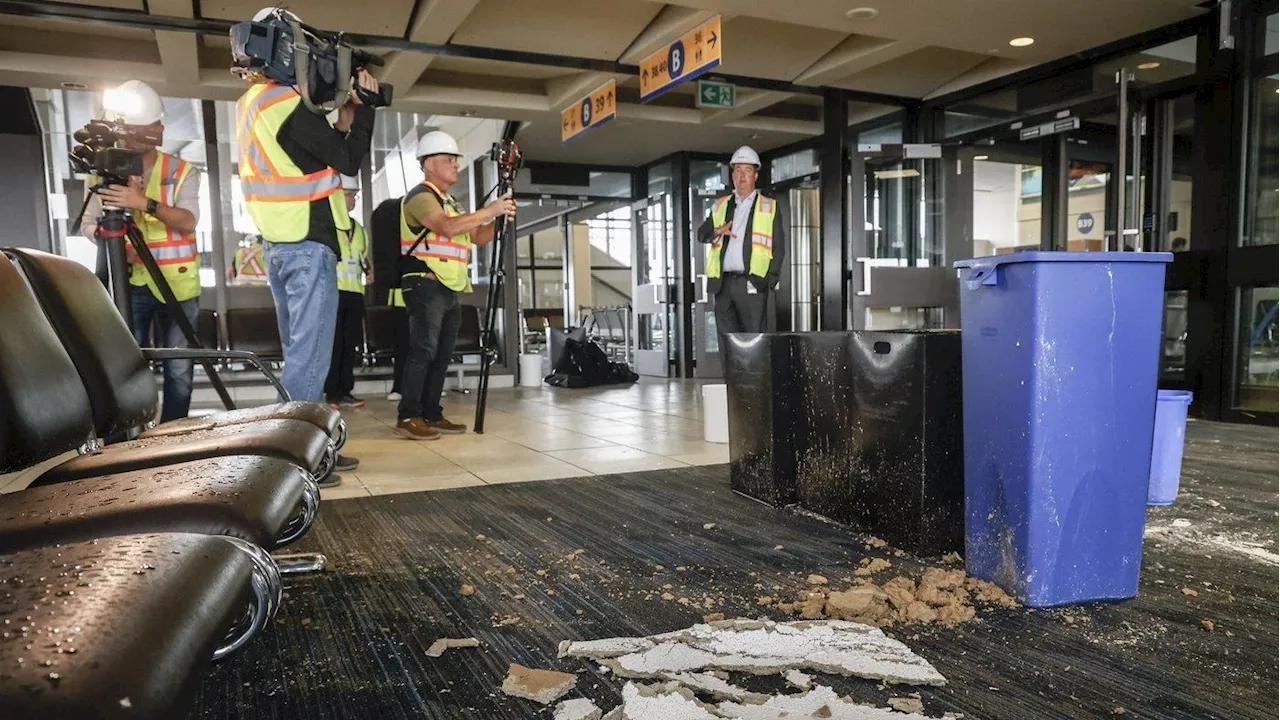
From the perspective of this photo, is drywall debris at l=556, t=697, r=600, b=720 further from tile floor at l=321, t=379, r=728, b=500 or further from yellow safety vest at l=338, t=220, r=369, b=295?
yellow safety vest at l=338, t=220, r=369, b=295

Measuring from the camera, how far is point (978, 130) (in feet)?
20.4

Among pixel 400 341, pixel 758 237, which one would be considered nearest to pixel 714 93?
pixel 758 237

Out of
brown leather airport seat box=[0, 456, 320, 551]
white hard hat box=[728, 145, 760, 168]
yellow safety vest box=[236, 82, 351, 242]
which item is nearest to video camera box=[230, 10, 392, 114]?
yellow safety vest box=[236, 82, 351, 242]

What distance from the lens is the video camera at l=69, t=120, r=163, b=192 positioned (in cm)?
272

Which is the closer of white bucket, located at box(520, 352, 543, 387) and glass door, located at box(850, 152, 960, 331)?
glass door, located at box(850, 152, 960, 331)

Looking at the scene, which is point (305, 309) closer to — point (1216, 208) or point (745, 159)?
point (745, 159)

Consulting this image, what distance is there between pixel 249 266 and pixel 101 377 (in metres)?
6.04

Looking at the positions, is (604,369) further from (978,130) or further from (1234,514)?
(1234,514)

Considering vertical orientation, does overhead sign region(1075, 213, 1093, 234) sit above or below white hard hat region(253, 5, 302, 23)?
below

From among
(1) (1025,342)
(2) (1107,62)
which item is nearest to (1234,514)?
(1) (1025,342)

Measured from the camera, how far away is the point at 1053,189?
20.3 ft

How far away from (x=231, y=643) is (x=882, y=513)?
63.8 inches

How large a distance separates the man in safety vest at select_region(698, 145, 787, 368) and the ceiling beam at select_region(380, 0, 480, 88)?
1883 mm

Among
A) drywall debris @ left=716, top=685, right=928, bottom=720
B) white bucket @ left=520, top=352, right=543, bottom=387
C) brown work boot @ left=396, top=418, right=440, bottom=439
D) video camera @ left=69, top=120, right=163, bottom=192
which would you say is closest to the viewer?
drywall debris @ left=716, top=685, right=928, bottom=720
